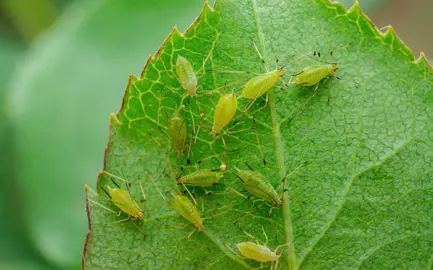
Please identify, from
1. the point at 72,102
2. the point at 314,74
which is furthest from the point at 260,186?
the point at 72,102

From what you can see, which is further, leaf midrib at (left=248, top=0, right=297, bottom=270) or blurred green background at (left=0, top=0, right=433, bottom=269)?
blurred green background at (left=0, top=0, right=433, bottom=269)

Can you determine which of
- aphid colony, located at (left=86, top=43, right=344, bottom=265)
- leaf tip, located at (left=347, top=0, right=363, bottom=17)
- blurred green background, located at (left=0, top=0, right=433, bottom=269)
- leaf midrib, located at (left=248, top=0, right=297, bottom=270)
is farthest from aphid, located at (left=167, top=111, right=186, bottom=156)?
blurred green background, located at (left=0, top=0, right=433, bottom=269)

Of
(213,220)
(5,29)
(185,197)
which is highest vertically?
→ (5,29)

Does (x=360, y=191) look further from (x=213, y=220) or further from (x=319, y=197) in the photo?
(x=213, y=220)

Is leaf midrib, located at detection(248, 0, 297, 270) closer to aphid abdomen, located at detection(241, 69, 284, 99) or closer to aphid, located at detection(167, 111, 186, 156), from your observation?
aphid abdomen, located at detection(241, 69, 284, 99)

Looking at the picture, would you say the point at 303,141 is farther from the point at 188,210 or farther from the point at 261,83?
the point at 188,210

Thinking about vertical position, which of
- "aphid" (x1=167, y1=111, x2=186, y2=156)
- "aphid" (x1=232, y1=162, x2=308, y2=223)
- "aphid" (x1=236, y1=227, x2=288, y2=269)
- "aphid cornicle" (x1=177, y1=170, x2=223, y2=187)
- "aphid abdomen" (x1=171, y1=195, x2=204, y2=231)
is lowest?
"aphid" (x1=236, y1=227, x2=288, y2=269)

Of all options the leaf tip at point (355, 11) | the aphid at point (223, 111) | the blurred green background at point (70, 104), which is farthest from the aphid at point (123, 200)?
the blurred green background at point (70, 104)

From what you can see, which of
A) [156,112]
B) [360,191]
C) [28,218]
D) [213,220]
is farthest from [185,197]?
[28,218]
